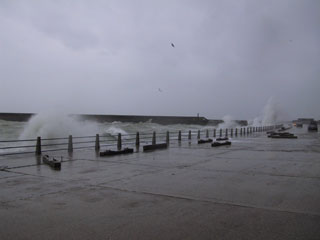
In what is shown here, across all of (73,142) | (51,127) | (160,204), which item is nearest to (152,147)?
(73,142)

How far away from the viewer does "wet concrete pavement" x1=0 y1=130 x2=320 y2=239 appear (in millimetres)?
4234

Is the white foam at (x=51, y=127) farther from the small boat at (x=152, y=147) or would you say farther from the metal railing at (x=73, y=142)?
the small boat at (x=152, y=147)

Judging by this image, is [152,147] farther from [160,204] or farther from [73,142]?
[160,204]

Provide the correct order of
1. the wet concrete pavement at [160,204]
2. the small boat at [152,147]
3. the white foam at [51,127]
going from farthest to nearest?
the white foam at [51,127] < the small boat at [152,147] < the wet concrete pavement at [160,204]

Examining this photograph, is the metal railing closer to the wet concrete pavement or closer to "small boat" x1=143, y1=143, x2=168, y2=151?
"small boat" x1=143, y1=143, x2=168, y2=151

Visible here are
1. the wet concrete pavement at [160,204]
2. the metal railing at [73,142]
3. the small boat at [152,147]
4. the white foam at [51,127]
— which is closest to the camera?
the wet concrete pavement at [160,204]

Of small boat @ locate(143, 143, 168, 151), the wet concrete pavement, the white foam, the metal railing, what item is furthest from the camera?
the white foam

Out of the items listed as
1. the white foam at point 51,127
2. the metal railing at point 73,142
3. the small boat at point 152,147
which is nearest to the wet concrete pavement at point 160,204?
the metal railing at point 73,142

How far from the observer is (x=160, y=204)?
5.64m

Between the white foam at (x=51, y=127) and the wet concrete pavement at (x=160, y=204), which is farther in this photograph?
the white foam at (x=51, y=127)

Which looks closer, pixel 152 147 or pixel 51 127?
pixel 152 147

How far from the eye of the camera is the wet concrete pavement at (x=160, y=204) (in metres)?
4.23

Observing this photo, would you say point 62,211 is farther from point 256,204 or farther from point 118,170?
point 118,170

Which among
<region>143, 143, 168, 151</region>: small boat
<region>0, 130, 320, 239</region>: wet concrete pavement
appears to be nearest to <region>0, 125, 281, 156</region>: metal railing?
<region>143, 143, 168, 151</region>: small boat
